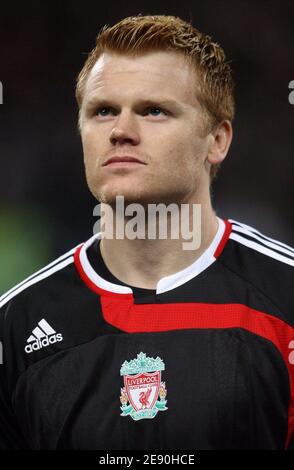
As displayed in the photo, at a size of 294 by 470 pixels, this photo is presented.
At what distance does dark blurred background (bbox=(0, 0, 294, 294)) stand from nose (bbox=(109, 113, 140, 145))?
2475mm

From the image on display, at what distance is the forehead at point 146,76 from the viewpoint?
2.47 metres

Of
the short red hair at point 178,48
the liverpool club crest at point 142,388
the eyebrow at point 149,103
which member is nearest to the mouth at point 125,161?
the eyebrow at point 149,103

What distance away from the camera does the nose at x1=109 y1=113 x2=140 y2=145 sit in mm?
2393

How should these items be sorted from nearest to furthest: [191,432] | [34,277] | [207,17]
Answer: [191,432]
[34,277]
[207,17]

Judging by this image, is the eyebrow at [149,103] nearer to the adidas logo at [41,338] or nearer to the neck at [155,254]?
the neck at [155,254]

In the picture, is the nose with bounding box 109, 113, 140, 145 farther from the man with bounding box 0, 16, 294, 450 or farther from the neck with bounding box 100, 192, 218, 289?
the neck with bounding box 100, 192, 218, 289

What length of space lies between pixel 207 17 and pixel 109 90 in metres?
2.59

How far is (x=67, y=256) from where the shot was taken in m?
2.89

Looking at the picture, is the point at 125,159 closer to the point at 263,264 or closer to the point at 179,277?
the point at 179,277

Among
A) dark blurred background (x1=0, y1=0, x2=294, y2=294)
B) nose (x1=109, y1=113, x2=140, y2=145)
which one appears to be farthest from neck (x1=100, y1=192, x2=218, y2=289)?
dark blurred background (x1=0, y1=0, x2=294, y2=294)

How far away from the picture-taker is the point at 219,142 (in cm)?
280

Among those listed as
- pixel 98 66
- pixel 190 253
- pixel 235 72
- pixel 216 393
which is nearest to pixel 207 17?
pixel 235 72

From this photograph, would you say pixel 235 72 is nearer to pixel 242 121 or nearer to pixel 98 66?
pixel 242 121

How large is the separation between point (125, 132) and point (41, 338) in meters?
0.86
